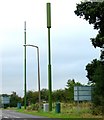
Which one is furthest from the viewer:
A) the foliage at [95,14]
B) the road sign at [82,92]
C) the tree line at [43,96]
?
the tree line at [43,96]

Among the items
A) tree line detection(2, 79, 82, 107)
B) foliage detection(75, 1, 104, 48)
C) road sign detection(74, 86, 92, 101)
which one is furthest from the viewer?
tree line detection(2, 79, 82, 107)

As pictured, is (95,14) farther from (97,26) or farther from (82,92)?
(82,92)

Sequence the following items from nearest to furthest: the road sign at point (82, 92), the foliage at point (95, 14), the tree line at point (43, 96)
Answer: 1. the foliage at point (95, 14)
2. the road sign at point (82, 92)
3. the tree line at point (43, 96)

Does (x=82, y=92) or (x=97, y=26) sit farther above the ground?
(x=97, y=26)

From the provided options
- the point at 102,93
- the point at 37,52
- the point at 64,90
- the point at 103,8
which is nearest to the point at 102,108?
the point at 102,93

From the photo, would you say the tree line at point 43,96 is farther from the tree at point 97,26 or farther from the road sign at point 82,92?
the tree at point 97,26

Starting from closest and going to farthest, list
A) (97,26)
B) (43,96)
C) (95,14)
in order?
(95,14)
(97,26)
(43,96)

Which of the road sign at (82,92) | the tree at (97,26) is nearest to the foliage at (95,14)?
the tree at (97,26)

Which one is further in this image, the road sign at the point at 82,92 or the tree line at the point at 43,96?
the tree line at the point at 43,96

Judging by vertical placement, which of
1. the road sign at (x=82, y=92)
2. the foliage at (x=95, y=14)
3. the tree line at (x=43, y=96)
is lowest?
the road sign at (x=82, y=92)

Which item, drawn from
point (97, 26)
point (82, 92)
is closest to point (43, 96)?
point (82, 92)

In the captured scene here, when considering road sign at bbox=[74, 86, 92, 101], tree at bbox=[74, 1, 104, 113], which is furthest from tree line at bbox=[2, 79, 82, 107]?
tree at bbox=[74, 1, 104, 113]

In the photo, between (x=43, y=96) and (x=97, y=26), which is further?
(x=43, y=96)

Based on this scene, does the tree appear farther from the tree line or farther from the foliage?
the tree line
